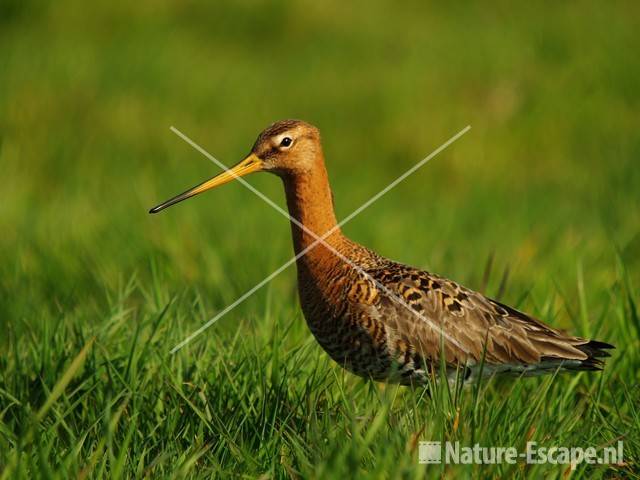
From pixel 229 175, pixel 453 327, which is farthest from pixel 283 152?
pixel 453 327

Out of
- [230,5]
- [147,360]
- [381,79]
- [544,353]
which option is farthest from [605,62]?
[147,360]

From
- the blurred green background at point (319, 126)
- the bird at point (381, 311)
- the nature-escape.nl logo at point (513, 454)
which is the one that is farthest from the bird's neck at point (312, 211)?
the nature-escape.nl logo at point (513, 454)

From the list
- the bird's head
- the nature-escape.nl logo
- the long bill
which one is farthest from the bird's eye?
the nature-escape.nl logo

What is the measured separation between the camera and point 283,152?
4.84m

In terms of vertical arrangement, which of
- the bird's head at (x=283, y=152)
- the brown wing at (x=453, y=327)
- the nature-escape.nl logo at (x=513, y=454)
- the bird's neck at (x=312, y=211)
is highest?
the bird's head at (x=283, y=152)

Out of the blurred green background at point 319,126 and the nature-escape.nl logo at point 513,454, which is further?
the blurred green background at point 319,126

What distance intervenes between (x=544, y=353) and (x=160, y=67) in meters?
7.07

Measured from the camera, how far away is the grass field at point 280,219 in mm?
3736

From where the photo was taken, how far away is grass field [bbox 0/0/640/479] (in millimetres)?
3736

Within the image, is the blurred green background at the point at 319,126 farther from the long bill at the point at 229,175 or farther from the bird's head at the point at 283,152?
the bird's head at the point at 283,152

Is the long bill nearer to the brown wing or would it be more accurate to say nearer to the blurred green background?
the brown wing

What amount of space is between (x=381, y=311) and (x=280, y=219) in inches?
131

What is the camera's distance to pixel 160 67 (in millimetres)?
10664

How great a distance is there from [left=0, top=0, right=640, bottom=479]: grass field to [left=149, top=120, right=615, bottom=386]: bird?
154 millimetres
